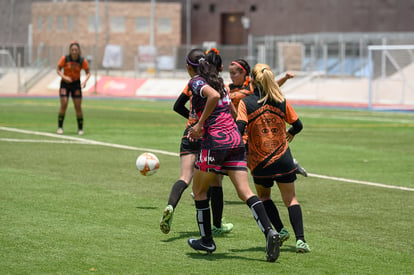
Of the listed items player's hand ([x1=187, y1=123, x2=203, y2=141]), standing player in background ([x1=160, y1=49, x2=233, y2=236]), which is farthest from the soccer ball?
player's hand ([x1=187, y1=123, x2=203, y2=141])

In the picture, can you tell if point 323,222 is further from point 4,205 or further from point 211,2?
point 211,2

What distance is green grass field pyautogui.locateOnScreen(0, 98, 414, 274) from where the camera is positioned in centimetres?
757

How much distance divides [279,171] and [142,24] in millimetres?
75795

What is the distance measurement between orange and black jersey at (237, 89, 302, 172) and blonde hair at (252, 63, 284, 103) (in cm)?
8

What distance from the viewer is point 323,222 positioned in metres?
9.88

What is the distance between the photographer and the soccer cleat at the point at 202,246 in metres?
7.99

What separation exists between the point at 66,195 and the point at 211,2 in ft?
238

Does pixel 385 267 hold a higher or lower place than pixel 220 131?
lower

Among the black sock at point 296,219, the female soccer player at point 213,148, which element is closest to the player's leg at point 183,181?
the female soccer player at point 213,148

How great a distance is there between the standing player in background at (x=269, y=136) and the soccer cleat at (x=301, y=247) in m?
0.04

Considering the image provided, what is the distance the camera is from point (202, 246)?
800cm

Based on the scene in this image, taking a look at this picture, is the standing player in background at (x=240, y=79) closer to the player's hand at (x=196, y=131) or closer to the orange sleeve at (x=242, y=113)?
the orange sleeve at (x=242, y=113)

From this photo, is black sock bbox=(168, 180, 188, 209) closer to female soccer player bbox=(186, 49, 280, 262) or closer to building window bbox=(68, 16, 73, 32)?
female soccer player bbox=(186, 49, 280, 262)


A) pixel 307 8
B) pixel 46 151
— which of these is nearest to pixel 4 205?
Answer: pixel 46 151
